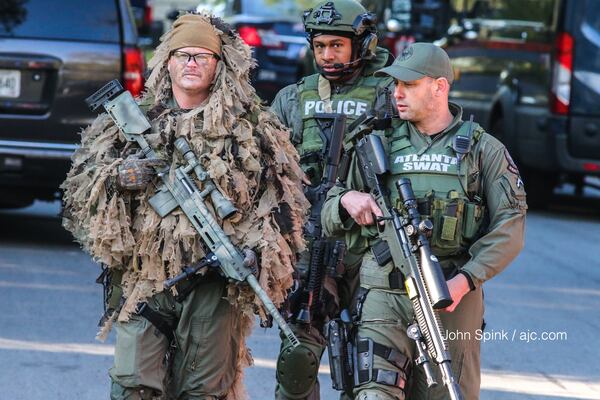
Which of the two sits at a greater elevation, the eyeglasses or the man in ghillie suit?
the eyeglasses

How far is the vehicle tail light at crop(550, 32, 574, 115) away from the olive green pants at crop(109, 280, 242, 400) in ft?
27.4

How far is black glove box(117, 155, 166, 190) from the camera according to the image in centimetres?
493

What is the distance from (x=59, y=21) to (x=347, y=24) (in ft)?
14.2

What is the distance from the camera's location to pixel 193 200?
4977 mm

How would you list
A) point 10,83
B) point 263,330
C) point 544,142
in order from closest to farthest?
point 263,330 < point 10,83 < point 544,142

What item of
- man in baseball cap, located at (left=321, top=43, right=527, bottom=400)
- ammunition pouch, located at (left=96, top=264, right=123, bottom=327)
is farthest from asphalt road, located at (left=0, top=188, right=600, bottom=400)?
man in baseball cap, located at (left=321, top=43, right=527, bottom=400)

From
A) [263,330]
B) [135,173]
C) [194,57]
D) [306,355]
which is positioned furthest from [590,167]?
[135,173]

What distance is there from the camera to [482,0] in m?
14.9

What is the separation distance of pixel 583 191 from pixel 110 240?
12.6 m

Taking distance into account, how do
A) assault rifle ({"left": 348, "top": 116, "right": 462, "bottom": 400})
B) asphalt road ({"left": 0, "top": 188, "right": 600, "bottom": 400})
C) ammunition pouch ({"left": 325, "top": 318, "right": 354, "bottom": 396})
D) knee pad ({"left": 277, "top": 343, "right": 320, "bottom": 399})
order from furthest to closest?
asphalt road ({"left": 0, "top": 188, "right": 600, "bottom": 400}) < knee pad ({"left": 277, "top": 343, "right": 320, "bottom": 399}) < ammunition pouch ({"left": 325, "top": 318, "right": 354, "bottom": 396}) < assault rifle ({"left": 348, "top": 116, "right": 462, "bottom": 400})

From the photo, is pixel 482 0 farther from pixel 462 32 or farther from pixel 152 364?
pixel 152 364

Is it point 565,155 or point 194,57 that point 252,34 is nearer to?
point 565,155

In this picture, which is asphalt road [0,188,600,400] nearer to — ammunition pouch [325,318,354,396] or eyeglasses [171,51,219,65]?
ammunition pouch [325,318,354,396]

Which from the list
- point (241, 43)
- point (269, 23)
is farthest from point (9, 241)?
point (269, 23)
